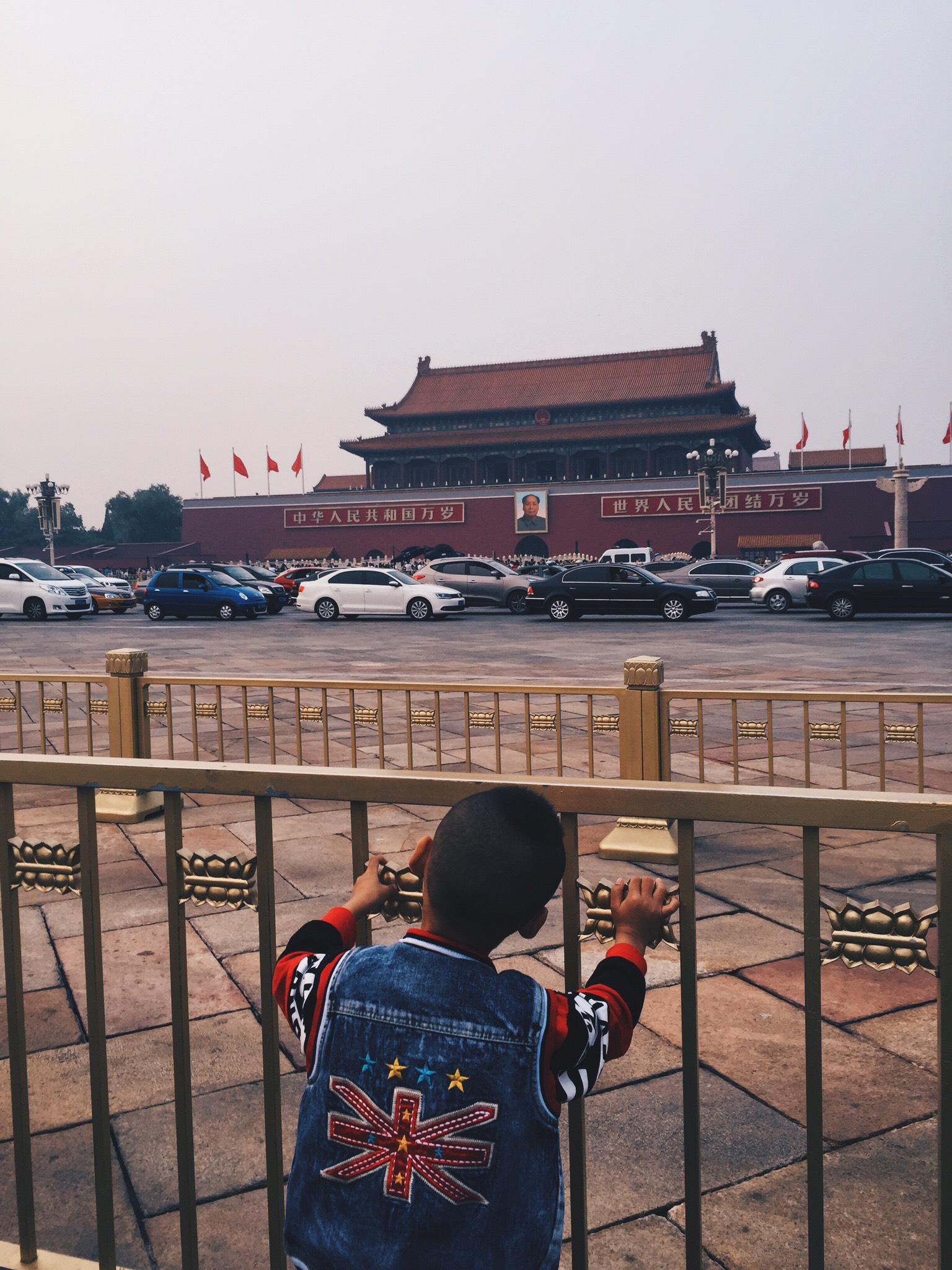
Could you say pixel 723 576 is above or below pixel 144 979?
above

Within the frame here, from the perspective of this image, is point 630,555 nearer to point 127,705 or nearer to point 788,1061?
point 127,705

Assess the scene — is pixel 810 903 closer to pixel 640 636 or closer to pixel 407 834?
pixel 407 834

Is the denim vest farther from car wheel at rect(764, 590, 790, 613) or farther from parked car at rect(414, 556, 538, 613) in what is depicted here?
parked car at rect(414, 556, 538, 613)

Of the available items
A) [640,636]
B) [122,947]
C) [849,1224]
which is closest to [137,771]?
[849,1224]

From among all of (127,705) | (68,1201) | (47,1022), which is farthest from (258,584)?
(68,1201)

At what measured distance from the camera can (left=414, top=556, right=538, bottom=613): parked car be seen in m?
23.6

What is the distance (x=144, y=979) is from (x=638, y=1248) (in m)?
1.93

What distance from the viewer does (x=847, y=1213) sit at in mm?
2117

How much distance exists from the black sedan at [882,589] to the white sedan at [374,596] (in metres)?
7.46

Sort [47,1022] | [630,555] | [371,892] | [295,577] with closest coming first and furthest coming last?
[371,892], [47,1022], [295,577], [630,555]

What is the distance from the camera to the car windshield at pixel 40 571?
77.0ft

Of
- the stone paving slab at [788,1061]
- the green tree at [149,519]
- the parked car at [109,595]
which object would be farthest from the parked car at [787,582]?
the green tree at [149,519]

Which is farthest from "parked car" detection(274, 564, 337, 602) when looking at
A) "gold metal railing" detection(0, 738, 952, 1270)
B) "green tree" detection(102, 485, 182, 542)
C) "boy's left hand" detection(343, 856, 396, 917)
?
"green tree" detection(102, 485, 182, 542)

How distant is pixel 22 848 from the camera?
1.73 meters
